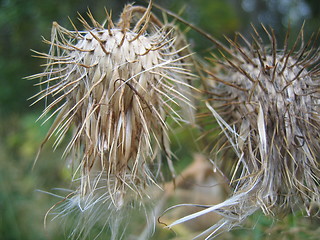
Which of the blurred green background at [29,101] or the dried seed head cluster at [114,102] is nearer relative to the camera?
the dried seed head cluster at [114,102]

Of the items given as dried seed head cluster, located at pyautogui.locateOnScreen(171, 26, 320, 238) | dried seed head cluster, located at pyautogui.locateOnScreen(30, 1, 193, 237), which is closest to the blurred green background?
dried seed head cluster, located at pyautogui.locateOnScreen(171, 26, 320, 238)

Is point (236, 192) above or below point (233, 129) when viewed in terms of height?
below

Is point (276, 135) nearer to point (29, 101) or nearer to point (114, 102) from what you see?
point (114, 102)

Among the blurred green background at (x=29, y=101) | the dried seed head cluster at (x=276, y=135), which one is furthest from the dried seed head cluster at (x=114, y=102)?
the blurred green background at (x=29, y=101)

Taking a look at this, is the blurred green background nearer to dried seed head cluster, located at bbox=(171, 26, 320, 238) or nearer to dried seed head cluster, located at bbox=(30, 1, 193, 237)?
dried seed head cluster, located at bbox=(171, 26, 320, 238)

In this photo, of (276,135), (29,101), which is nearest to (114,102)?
(276,135)

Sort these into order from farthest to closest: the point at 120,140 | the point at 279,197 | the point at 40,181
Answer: the point at 40,181, the point at 279,197, the point at 120,140

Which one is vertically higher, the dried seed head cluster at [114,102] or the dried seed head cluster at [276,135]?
the dried seed head cluster at [114,102]

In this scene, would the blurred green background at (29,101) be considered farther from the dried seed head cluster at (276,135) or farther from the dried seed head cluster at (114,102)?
the dried seed head cluster at (114,102)

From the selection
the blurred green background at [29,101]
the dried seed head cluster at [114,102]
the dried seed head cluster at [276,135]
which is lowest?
the dried seed head cluster at [276,135]

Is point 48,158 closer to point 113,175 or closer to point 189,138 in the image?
point 189,138

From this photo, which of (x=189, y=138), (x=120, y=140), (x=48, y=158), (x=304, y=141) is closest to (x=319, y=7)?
(x=189, y=138)
